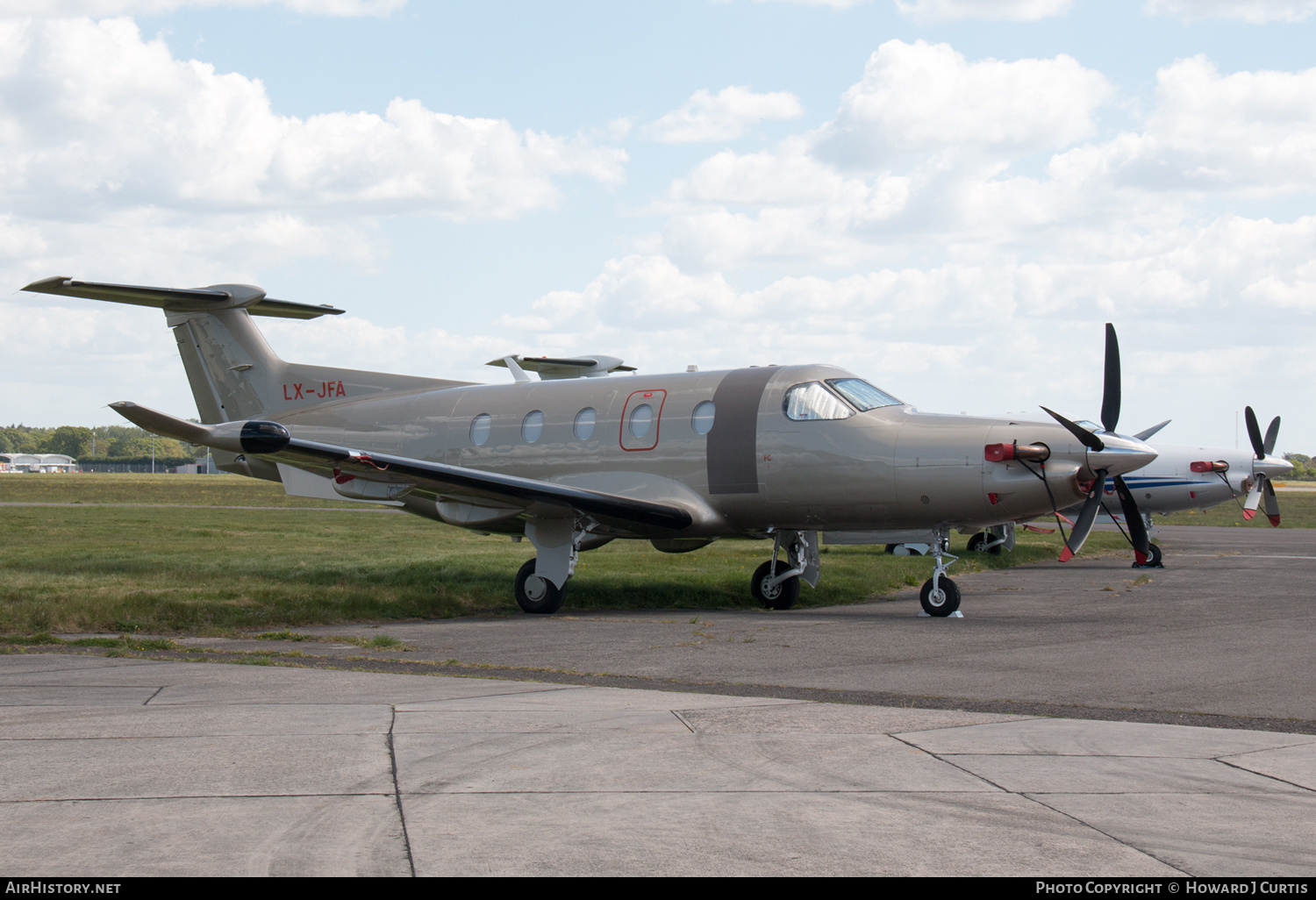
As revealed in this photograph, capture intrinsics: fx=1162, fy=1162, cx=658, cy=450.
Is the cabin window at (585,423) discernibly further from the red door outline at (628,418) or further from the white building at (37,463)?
the white building at (37,463)

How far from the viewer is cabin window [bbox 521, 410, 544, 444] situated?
18.2 meters

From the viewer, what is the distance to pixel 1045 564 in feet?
93.6

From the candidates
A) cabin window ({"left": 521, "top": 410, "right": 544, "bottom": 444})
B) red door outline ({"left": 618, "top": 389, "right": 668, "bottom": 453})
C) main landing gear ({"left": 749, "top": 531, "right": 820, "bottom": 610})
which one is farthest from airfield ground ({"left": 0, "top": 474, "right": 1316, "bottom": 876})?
cabin window ({"left": 521, "top": 410, "right": 544, "bottom": 444})

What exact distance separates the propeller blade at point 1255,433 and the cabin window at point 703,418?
19.4m

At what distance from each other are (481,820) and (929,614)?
1120 cm

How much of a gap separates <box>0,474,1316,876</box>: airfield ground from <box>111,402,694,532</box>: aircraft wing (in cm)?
299

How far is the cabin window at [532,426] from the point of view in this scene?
715 inches

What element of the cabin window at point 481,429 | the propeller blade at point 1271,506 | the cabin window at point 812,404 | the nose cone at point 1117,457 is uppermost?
the cabin window at point 812,404

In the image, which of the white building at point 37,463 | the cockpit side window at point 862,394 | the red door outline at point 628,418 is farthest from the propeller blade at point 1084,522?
the white building at point 37,463

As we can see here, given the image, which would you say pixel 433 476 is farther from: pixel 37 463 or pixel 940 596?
pixel 37 463

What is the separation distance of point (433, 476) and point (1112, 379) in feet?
32.6

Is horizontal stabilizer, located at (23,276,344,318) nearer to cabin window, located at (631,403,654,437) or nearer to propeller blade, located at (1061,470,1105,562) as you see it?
cabin window, located at (631,403,654,437)
